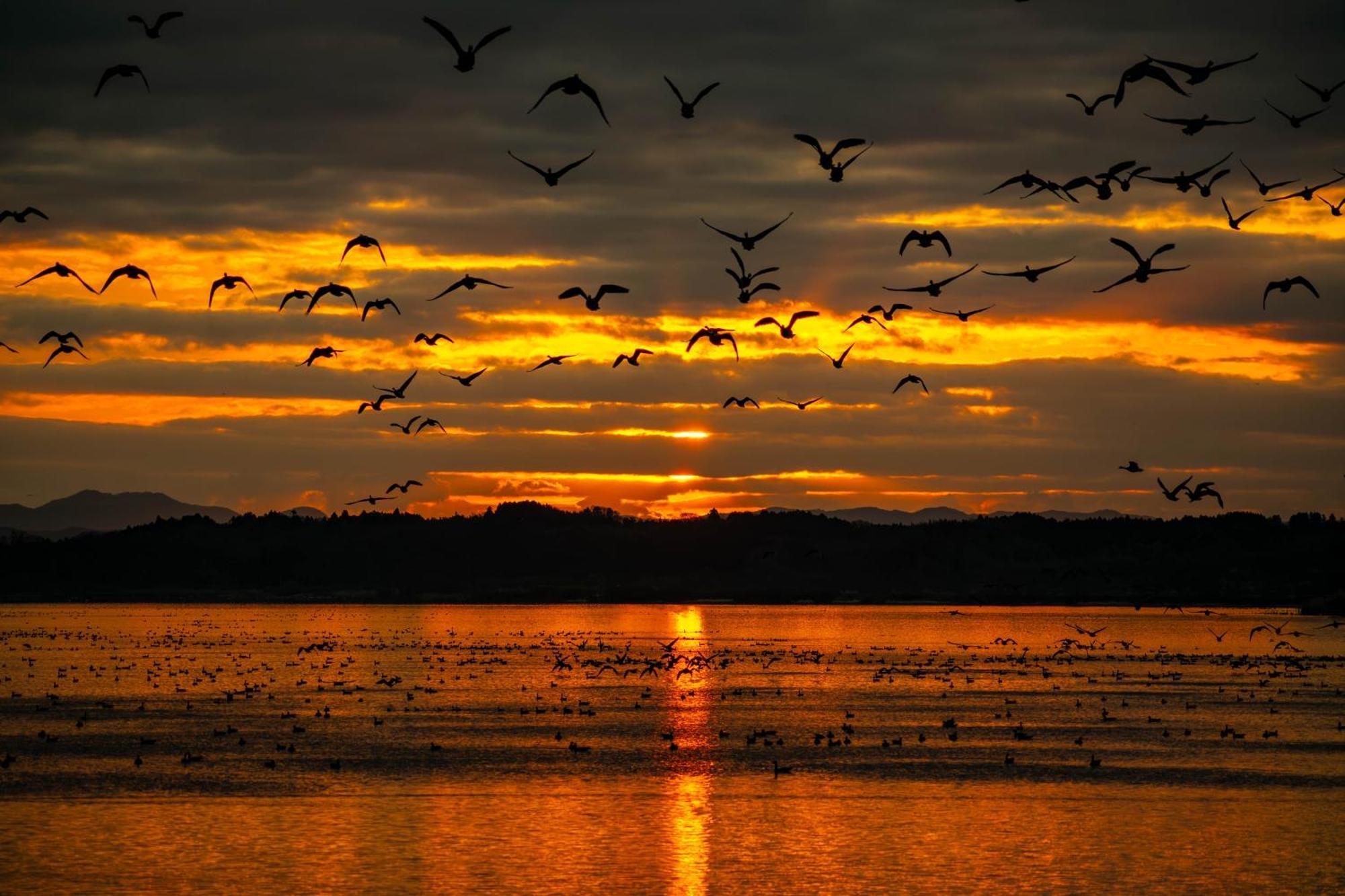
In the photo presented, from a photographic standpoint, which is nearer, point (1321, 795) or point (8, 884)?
point (8, 884)

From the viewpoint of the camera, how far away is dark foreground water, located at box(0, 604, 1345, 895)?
4381 centimetres

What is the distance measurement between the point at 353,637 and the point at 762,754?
108695 mm

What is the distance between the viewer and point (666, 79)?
33.4m

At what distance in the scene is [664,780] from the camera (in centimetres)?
5928

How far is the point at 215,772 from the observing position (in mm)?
58781

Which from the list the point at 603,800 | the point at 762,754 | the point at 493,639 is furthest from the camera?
the point at 493,639

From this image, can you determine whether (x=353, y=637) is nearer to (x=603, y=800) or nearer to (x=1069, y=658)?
(x=1069, y=658)

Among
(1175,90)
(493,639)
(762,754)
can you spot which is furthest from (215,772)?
(493,639)

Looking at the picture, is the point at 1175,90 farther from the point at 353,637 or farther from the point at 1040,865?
the point at 353,637

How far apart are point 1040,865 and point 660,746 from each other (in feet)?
86.4

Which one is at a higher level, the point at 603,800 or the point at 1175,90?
the point at 1175,90

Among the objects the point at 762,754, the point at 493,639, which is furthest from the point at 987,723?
the point at 493,639

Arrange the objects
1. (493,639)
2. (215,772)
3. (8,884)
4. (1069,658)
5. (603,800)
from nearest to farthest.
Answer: (8,884) → (603,800) → (215,772) → (1069,658) → (493,639)

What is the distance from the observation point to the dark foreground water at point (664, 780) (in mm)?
43812
